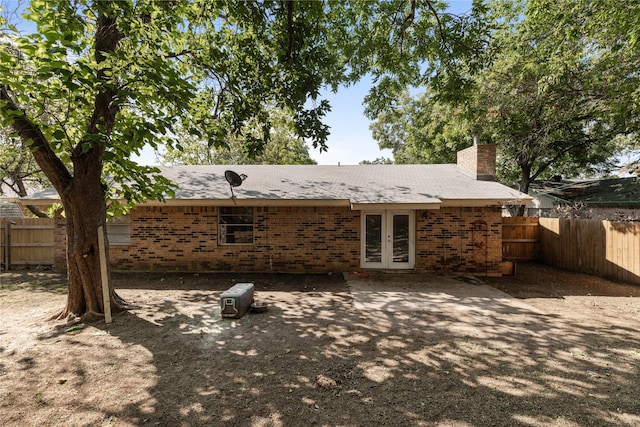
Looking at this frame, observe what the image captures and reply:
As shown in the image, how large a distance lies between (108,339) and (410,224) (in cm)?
836

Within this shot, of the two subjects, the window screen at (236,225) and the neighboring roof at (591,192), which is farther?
the neighboring roof at (591,192)

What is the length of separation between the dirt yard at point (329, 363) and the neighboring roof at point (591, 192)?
15.3 meters

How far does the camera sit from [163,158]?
84.9 ft

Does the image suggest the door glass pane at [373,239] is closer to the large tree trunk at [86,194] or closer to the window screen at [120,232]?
the large tree trunk at [86,194]

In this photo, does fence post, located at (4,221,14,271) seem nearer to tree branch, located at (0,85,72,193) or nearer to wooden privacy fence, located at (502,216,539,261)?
tree branch, located at (0,85,72,193)

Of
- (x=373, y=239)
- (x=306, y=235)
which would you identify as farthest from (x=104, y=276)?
(x=373, y=239)

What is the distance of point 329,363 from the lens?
421cm

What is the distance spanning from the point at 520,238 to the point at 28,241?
1873cm

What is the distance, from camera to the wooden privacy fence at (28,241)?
10992mm

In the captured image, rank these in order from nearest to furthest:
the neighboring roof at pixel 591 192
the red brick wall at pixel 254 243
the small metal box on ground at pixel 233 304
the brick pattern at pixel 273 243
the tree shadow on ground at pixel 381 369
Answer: the tree shadow on ground at pixel 381 369 < the small metal box on ground at pixel 233 304 < the brick pattern at pixel 273 243 < the red brick wall at pixel 254 243 < the neighboring roof at pixel 591 192

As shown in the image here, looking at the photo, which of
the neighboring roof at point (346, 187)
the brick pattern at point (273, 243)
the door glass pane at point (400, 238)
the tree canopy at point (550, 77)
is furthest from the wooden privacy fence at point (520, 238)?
the door glass pane at point (400, 238)

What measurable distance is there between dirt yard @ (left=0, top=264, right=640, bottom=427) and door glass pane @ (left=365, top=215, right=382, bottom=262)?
276 cm

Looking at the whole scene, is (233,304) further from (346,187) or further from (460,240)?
(460,240)

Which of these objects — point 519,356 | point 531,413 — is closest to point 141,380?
point 531,413
